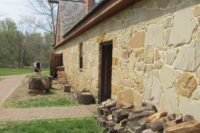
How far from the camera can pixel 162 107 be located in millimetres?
5699

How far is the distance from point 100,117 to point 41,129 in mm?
1468

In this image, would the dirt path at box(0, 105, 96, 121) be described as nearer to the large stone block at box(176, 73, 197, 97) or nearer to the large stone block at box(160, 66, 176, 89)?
the large stone block at box(160, 66, 176, 89)

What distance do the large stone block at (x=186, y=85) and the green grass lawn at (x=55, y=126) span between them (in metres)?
2.46

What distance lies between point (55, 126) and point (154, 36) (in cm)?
308

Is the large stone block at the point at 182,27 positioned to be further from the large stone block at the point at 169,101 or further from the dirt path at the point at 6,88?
the dirt path at the point at 6,88

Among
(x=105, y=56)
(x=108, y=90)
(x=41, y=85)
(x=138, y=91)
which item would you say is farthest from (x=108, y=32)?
(x=41, y=85)

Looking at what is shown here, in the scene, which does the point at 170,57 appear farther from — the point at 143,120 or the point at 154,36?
the point at 143,120

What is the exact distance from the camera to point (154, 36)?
6152mm

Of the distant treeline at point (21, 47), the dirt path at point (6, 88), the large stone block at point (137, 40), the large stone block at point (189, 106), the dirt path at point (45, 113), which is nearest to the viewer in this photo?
the large stone block at point (189, 106)

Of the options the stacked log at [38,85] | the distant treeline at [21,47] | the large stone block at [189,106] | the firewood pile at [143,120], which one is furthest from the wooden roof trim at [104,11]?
the distant treeline at [21,47]

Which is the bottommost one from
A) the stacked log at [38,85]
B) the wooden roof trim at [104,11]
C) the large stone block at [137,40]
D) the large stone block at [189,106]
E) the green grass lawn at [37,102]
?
the green grass lawn at [37,102]

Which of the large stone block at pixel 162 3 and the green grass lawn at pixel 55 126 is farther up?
the large stone block at pixel 162 3

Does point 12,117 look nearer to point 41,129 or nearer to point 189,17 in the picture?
point 41,129

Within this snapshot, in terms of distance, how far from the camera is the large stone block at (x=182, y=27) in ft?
16.1
